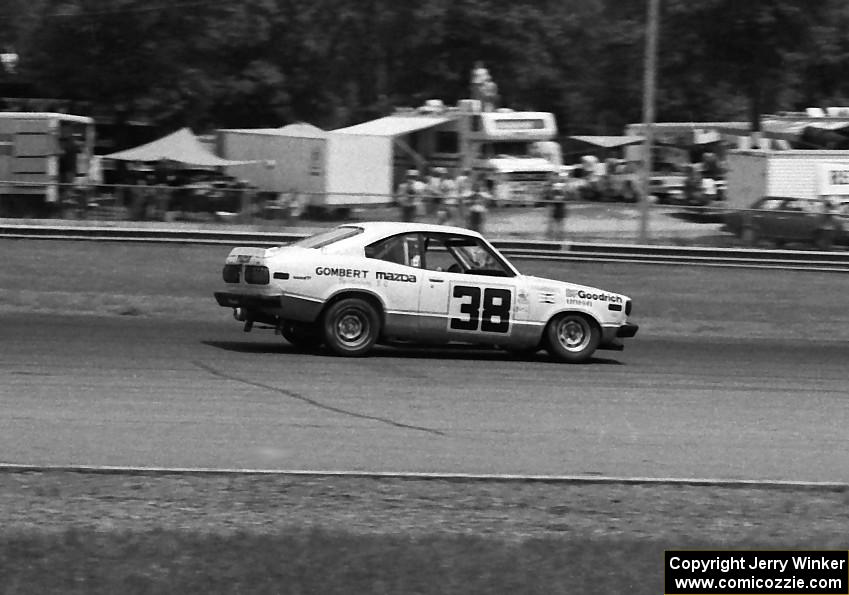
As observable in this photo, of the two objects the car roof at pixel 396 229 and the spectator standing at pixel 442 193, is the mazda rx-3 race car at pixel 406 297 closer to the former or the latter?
the car roof at pixel 396 229

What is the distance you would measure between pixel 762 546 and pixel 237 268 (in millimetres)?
7710

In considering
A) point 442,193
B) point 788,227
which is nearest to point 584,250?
point 788,227

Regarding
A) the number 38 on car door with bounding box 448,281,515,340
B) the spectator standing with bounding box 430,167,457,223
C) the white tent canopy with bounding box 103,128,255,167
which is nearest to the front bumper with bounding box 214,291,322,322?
the number 38 on car door with bounding box 448,281,515,340

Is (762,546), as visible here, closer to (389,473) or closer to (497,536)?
(497,536)

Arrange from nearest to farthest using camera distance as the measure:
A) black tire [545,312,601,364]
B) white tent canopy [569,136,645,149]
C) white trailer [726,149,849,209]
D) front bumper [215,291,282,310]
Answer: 1. front bumper [215,291,282,310]
2. black tire [545,312,601,364]
3. white trailer [726,149,849,209]
4. white tent canopy [569,136,645,149]

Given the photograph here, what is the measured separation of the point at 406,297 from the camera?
43.5ft

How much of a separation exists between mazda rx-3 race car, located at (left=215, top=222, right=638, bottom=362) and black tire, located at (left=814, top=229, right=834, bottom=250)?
515 inches

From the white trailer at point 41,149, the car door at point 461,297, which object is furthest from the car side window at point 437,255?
the white trailer at point 41,149

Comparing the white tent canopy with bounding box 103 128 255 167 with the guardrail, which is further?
the white tent canopy with bounding box 103 128 255 167

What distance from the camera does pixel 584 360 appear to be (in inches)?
548

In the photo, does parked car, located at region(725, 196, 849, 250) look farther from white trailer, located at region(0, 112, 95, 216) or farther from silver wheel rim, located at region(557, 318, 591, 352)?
white trailer, located at region(0, 112, 95, 216)

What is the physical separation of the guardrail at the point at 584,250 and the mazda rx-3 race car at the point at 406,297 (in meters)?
11.1

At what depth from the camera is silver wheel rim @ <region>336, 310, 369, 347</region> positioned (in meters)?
13.2

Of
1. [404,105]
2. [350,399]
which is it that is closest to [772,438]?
[350,399]
